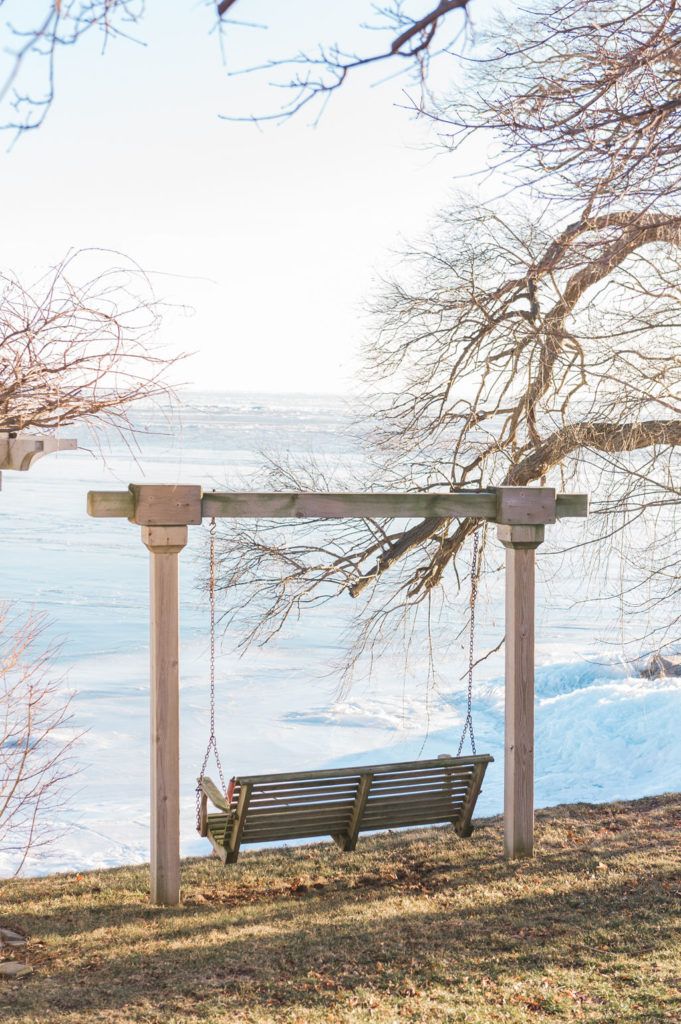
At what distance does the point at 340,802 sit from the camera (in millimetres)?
5953

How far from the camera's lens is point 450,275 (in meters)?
9.55

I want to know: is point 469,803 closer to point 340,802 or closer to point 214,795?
point 340,802

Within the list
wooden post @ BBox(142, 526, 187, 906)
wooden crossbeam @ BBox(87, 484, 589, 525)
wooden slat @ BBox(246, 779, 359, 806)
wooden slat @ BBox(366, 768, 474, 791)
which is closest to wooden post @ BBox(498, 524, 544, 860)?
wooden crossbeam @ BBox(87, 484, 589, 525)

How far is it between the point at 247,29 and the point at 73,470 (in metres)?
47.1

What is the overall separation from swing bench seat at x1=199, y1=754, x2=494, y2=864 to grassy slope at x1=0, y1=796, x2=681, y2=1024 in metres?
0.38

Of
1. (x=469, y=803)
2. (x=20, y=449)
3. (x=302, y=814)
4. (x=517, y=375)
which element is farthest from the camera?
(x=517, y=375)

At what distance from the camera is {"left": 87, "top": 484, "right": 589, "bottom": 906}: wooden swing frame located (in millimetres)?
5414

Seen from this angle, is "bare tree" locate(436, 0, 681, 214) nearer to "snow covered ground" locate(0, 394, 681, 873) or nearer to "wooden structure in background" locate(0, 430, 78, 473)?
"wooden structure in background" locate(0, 430, 78, 473)

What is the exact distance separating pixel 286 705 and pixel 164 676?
15.4 m

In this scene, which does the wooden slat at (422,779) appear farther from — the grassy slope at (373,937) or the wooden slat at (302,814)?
the grassy slope at (373,937)

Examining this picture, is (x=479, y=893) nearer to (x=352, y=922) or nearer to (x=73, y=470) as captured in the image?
(x=352, y=922)

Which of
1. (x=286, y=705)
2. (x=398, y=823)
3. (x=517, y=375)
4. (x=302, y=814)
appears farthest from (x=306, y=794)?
(x=286, y=705)

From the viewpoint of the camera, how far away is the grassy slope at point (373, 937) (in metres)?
4.20

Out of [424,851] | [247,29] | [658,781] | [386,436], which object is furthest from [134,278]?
[658,781]
